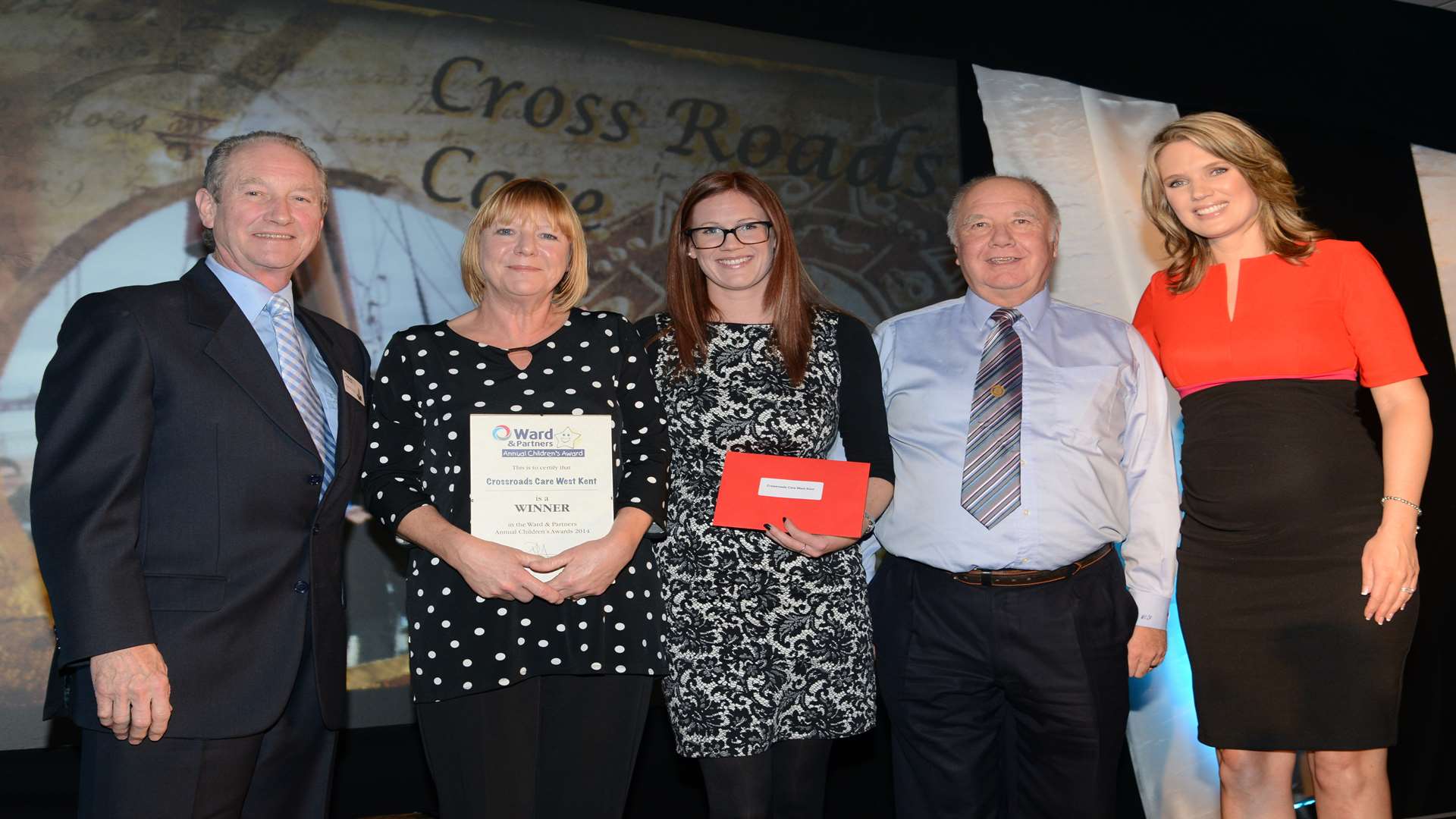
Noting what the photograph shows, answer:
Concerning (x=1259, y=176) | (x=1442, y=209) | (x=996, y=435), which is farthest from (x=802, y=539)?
(x=1442, y=209)

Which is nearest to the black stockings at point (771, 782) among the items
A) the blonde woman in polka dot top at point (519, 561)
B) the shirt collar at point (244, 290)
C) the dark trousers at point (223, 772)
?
the blonde woman in polka dot top at point (519, 561)

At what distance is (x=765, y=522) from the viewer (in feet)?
7.82

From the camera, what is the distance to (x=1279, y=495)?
8.42 ft

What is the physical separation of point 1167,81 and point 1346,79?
3.01 ft

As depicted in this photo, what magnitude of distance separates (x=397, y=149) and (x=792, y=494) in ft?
9.75

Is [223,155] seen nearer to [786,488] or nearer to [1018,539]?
[786,488]

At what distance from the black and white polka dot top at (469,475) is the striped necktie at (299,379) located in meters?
0.12

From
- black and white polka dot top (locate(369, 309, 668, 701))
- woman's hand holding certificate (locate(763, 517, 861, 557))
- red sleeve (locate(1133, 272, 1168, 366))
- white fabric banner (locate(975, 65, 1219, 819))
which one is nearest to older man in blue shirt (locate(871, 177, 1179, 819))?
red sleeve (locate(1133, 272, 1168, 366))

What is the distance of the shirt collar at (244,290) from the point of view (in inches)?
86.4

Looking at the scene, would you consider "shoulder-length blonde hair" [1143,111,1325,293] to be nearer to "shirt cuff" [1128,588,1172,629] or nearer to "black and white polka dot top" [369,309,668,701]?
"shirt cuff" [1128,588,1172,629]

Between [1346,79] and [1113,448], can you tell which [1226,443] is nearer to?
[1113,448]

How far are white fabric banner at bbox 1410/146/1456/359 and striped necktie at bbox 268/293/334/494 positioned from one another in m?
5.07

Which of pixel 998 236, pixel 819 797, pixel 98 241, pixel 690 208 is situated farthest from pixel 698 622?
pixel 98 241

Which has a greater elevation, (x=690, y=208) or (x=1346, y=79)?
(x=1346, y=79)
